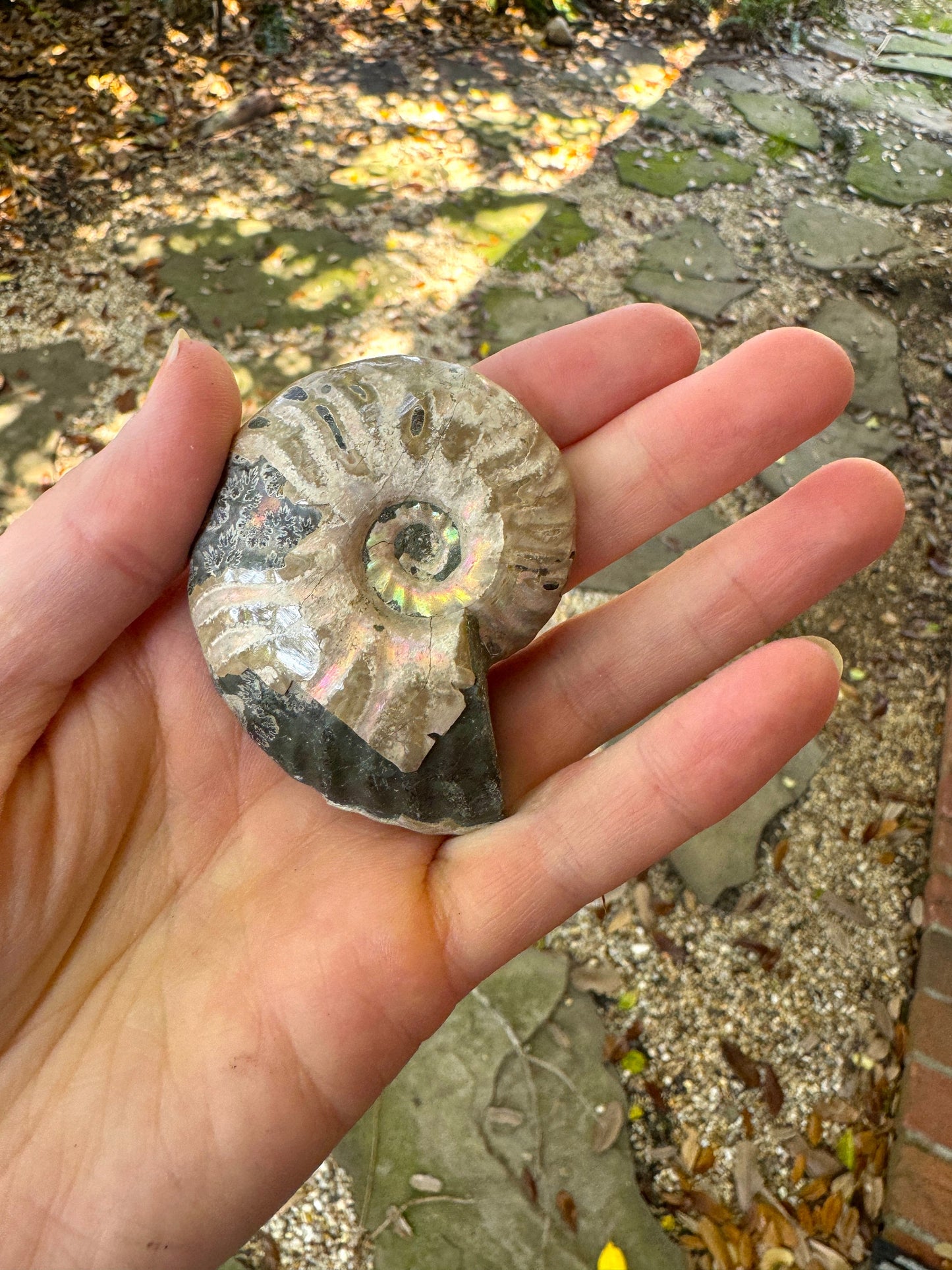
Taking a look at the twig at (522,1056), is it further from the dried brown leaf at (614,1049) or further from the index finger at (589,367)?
the index finger at (589,367)

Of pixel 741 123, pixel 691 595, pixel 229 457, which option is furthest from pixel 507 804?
pixel 741 123

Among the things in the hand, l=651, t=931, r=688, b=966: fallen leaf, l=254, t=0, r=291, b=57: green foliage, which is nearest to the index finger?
the hand

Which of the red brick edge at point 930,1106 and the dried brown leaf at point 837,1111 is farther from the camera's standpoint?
the dried brown leaf at point 837,1111

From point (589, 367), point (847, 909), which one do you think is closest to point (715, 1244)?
point (847, 909)

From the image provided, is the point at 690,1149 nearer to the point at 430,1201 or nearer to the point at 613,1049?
the point at 613,1049

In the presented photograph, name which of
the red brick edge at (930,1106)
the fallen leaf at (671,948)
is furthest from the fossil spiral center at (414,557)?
the red brick edge at (930,1106)
